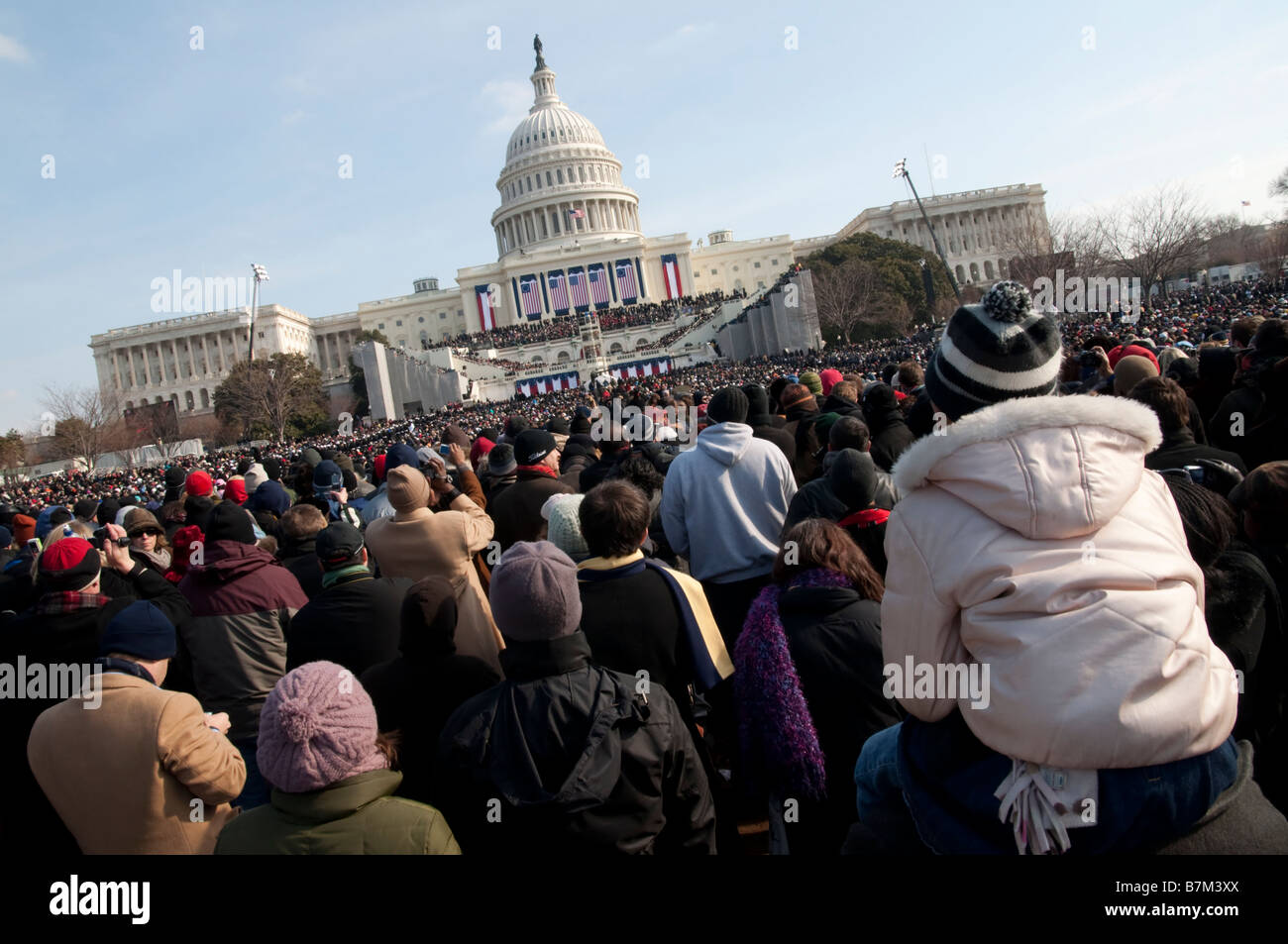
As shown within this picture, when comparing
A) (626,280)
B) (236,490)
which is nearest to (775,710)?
(236,490)

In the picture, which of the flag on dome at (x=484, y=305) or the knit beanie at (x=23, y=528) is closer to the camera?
the knit beanie at (x=23, y=528)

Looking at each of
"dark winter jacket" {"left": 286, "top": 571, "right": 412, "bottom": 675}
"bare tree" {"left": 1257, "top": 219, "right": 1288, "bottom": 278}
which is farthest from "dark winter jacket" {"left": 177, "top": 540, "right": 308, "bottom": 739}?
"bare tree" {"left": 1257, "top": 219, "right": 1288, "bottom": 278}

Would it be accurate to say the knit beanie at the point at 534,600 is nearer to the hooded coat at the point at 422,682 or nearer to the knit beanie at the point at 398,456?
the hooded coat at the point at 422,682

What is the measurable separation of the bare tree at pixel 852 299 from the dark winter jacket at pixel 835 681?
5494 centimetres

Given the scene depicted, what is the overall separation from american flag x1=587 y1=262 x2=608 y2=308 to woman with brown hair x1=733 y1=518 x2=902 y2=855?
83109 millimetres

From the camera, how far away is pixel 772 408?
15.8m

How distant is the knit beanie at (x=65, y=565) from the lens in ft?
13.9

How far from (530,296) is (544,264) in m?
3.93

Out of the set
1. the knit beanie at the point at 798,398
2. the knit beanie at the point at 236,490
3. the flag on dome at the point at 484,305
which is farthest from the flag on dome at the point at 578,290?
the knit beanie at the point at 236,490

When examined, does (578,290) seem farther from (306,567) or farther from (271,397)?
(306,567)

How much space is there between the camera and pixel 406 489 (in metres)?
4.89

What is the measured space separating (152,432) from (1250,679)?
8193 cm
